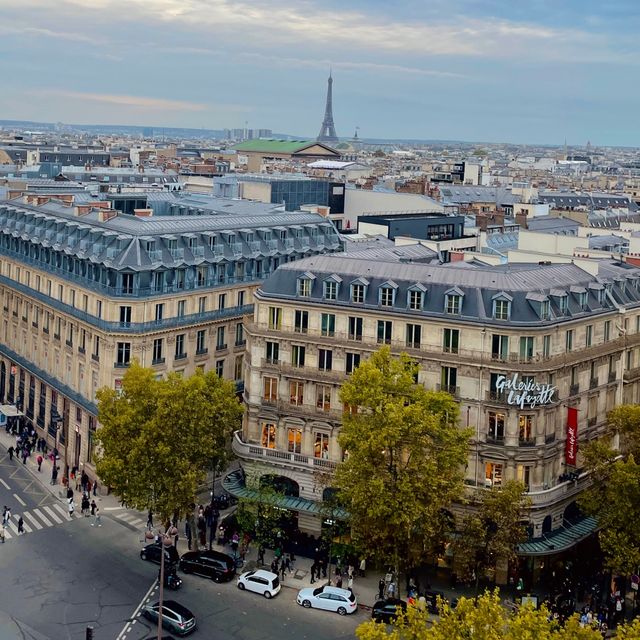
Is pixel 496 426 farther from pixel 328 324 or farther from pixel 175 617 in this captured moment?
pixel 175 617

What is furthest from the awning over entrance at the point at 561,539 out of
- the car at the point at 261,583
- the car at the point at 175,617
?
the car at the point at 175,617

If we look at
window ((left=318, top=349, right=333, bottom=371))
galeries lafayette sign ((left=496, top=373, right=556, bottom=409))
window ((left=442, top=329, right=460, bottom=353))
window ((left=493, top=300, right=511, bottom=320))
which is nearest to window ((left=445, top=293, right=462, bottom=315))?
window ((left=442, top=329, right=460, bottom=353))

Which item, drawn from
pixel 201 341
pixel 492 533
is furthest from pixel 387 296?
pixel 201 341

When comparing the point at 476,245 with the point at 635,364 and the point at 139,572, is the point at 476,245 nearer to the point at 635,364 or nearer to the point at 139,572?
the point at 635,364

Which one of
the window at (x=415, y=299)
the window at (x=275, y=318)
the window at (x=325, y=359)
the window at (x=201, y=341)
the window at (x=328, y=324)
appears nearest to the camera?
the window at (x=415, y=299)

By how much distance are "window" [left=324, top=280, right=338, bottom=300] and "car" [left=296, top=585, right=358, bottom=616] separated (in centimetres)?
2276

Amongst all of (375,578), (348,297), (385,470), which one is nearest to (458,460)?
(385,470)

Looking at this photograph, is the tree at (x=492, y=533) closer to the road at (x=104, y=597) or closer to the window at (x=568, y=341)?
the road at (x=104, y=597)

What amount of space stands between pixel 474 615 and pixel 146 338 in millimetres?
53474

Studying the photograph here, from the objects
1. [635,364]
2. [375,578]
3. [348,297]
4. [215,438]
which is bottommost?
[375,578]

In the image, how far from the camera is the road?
6166 centimetres

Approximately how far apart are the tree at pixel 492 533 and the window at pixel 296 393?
1740cm

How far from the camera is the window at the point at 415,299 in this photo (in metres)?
74.9

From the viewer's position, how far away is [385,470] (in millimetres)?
66125
